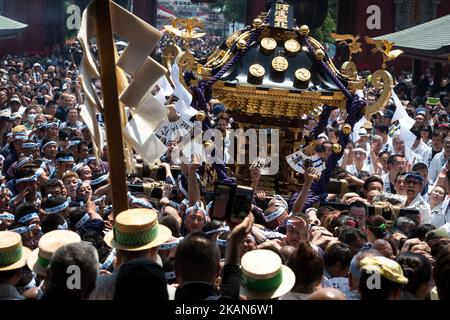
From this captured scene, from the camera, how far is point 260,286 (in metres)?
3.60

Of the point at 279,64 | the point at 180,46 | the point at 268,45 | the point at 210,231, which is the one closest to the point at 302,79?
the point at 279,64

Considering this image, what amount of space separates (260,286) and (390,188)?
5.38m

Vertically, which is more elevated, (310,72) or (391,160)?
(310,72)

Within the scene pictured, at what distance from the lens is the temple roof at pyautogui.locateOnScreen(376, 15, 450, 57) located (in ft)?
51.0

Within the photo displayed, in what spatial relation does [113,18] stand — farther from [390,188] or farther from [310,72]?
[390,188]

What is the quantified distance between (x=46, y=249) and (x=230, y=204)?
40.2 inches

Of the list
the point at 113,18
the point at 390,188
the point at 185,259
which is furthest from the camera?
the point at 390,188

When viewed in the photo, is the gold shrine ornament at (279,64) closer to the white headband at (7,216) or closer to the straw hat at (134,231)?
the white headband at (7,216)

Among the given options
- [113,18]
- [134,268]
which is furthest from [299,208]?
[134,268]

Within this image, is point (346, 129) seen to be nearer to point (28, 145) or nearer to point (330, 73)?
point (330, 73)

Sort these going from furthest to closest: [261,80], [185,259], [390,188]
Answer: [390,188] → [261,80] → [185,259]

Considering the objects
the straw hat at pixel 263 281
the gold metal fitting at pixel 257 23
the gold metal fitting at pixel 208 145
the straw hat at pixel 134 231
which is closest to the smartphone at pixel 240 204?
the straw hat at pixel 263 281

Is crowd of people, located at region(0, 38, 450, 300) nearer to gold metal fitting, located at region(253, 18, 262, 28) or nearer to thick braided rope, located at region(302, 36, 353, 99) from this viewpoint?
thick braided rope, located at region(302, 36, 353, 99)

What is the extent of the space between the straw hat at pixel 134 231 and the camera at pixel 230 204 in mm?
399
